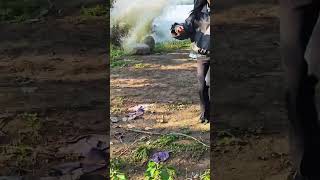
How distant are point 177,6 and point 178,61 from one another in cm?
54

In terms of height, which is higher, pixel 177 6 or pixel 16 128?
pixel 177 6

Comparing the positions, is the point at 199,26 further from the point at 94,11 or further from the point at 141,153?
the point at 94,11

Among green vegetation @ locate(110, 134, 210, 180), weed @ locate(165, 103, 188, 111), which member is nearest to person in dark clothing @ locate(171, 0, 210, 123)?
green vegetation @ locate(110, 134, 210, 180)

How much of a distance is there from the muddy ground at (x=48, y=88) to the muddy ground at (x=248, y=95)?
0.44 meters

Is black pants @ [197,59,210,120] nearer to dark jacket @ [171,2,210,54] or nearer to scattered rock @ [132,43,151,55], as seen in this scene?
dark jacket @ [171,2,210,54]

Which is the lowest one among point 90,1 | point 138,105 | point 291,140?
point 138,105

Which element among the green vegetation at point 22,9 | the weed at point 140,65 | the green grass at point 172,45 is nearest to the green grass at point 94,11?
the green vegetation at point 22,9

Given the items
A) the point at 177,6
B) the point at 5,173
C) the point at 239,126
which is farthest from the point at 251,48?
the point at 177,6

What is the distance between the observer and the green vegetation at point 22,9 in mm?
1955

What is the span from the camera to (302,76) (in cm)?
202

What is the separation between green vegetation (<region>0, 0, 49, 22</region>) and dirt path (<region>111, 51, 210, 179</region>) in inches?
62.5

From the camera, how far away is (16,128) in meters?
2.00

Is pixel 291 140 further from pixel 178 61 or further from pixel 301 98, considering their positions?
pixel 178 61

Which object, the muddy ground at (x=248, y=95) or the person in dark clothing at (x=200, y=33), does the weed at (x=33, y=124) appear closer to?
the muddy ground at (x=248, y=95)
